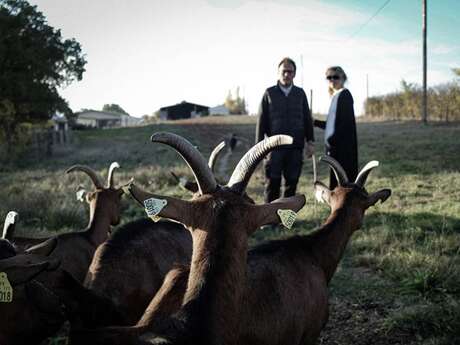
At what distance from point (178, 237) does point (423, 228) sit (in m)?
4.92

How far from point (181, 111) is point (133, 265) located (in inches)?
3104

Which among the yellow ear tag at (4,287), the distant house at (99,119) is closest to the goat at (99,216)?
the yellow ear tag at (4,287)

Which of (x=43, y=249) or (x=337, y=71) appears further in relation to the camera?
(x=337, y=71)

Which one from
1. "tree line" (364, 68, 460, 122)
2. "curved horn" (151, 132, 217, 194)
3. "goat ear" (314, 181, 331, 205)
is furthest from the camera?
"tree line" (364, 68, 460, 122)

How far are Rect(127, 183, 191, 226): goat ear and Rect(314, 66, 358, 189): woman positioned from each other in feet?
13.7

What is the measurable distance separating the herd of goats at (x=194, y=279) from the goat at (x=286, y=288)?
0.04 feet

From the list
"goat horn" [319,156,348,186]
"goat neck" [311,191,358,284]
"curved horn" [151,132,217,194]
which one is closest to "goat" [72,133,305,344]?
"curved horn" [151,132,217,194]

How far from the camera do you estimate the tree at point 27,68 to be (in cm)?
2719

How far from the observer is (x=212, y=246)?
3213 mm

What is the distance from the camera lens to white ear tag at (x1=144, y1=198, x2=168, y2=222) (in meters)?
3.28

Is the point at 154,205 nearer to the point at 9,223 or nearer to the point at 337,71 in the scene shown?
the point at 9,223

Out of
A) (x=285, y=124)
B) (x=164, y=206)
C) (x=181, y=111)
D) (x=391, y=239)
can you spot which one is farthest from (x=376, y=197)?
(x=181, y=111)

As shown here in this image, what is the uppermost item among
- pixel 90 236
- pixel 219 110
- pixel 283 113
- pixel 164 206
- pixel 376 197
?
pixel 219 110

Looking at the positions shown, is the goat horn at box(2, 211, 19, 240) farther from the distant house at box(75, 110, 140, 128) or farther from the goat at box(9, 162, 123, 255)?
the distant house at box(75, 110, 140, 128)
